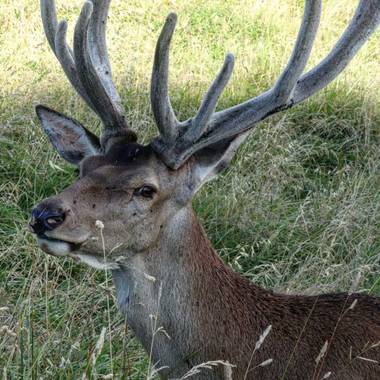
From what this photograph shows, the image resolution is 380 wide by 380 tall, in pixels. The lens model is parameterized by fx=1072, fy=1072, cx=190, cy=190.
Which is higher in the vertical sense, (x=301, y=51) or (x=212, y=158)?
(x=301, y=51)

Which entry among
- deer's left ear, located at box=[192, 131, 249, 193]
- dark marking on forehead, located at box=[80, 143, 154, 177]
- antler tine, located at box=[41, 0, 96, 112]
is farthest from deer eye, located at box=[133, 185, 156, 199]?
antler tine, located at box=[41, 0, 96, 112]

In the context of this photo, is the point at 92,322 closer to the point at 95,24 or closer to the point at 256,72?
the point at 95,24

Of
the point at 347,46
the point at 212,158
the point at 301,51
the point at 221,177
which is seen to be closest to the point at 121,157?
the point at 212,158

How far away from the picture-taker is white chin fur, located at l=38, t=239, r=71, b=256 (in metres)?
3.46

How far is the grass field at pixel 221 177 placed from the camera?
15.4ft

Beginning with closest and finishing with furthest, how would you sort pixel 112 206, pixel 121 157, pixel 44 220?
pixel 44 220 < pixel 112 206 < pixel 121 157

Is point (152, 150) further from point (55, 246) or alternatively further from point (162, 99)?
point (55, 246)

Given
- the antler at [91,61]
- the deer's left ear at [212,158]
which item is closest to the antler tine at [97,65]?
the antler at [91,61]

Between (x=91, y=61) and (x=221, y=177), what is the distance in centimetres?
247

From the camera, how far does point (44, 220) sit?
3.42 metres

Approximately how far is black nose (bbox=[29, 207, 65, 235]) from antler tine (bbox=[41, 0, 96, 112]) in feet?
2.32

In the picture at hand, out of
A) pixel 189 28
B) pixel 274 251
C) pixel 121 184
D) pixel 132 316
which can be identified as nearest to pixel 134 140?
pixel 121 184

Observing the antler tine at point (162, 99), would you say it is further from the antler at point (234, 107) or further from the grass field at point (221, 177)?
the grass field at point (221, 177)

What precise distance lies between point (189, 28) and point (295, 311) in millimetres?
5280
